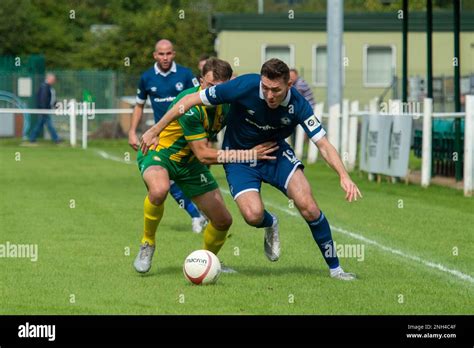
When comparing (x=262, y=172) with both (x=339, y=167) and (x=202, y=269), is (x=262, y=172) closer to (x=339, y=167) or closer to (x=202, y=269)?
(x=339, y=167)

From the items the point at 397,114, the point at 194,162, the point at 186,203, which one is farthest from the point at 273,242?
the point at 397,114

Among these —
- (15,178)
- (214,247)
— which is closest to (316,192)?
(15,178)

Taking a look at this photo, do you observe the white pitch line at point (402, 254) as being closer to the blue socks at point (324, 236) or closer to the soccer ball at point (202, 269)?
the blue socks at point (324, 236)

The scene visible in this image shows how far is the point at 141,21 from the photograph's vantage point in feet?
207

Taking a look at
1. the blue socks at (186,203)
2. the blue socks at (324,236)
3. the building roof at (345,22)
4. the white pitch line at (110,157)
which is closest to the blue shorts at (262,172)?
the blue socks at (324,236)

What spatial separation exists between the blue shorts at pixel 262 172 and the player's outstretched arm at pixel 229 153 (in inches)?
3.4

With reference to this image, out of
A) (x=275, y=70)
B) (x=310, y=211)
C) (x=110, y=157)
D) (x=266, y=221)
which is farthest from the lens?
(x=110, y=157)

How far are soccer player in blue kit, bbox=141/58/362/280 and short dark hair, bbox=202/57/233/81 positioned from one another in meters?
0.32

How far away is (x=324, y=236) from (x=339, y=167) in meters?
0.85

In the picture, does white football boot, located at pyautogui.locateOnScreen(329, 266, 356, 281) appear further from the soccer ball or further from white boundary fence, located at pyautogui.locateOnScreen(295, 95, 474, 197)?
white boundary fence, located at pyautogui.locateOnScreen(295, 95, 474, 197)

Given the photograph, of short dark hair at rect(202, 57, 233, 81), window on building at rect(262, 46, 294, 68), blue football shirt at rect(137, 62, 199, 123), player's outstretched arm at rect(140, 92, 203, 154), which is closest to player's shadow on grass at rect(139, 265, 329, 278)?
player's outstretched arm at rect(140, 92, 203, 154)

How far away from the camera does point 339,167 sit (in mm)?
11336

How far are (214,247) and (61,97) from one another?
38827mm

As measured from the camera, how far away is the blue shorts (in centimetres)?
1202
